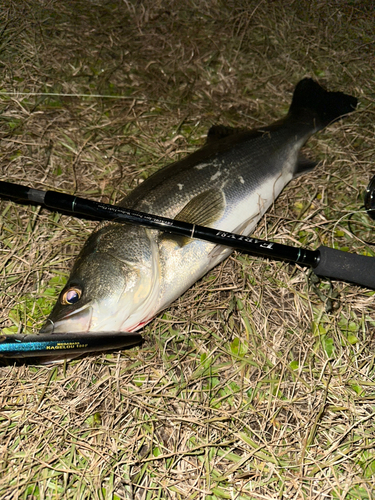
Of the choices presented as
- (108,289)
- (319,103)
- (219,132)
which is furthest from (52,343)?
(319,103)

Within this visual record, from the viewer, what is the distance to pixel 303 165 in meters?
3.37

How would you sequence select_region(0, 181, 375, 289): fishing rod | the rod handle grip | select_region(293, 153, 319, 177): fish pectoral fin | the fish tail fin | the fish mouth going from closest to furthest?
the fish mouth < select_region(0, 181, 375, 289): fishing rod < the rod handle grip < select_region(293, 153, 319, 177): fish pectoral fin < the fish tail fin

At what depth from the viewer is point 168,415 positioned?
2486 millimetres

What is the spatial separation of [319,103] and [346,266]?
5.73 ft

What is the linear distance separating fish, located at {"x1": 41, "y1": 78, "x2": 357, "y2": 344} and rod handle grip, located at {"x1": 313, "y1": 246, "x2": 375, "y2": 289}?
63cm

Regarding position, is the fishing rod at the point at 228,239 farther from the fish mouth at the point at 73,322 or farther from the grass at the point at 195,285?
the fish mouth at the point at 73,322

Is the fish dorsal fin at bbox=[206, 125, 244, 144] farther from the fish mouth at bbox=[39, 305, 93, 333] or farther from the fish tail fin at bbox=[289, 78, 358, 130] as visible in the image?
the fish mouth at bbox=[39, 305, 93, 333]

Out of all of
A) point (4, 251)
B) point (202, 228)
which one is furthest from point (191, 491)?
point (4, 251)

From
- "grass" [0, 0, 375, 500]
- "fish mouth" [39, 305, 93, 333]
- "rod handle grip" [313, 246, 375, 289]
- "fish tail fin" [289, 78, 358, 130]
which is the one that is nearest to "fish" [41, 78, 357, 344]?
"fish mouth" [39, 305, 93, 333]

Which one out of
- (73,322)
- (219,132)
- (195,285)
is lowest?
(195,285)

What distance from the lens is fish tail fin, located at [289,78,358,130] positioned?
11.6 ft

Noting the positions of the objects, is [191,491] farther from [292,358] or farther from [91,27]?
[91,27]

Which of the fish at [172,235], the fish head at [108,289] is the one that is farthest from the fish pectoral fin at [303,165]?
the fish head at [108,289]

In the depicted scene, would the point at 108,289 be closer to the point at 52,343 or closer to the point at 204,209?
the point at 52,343
